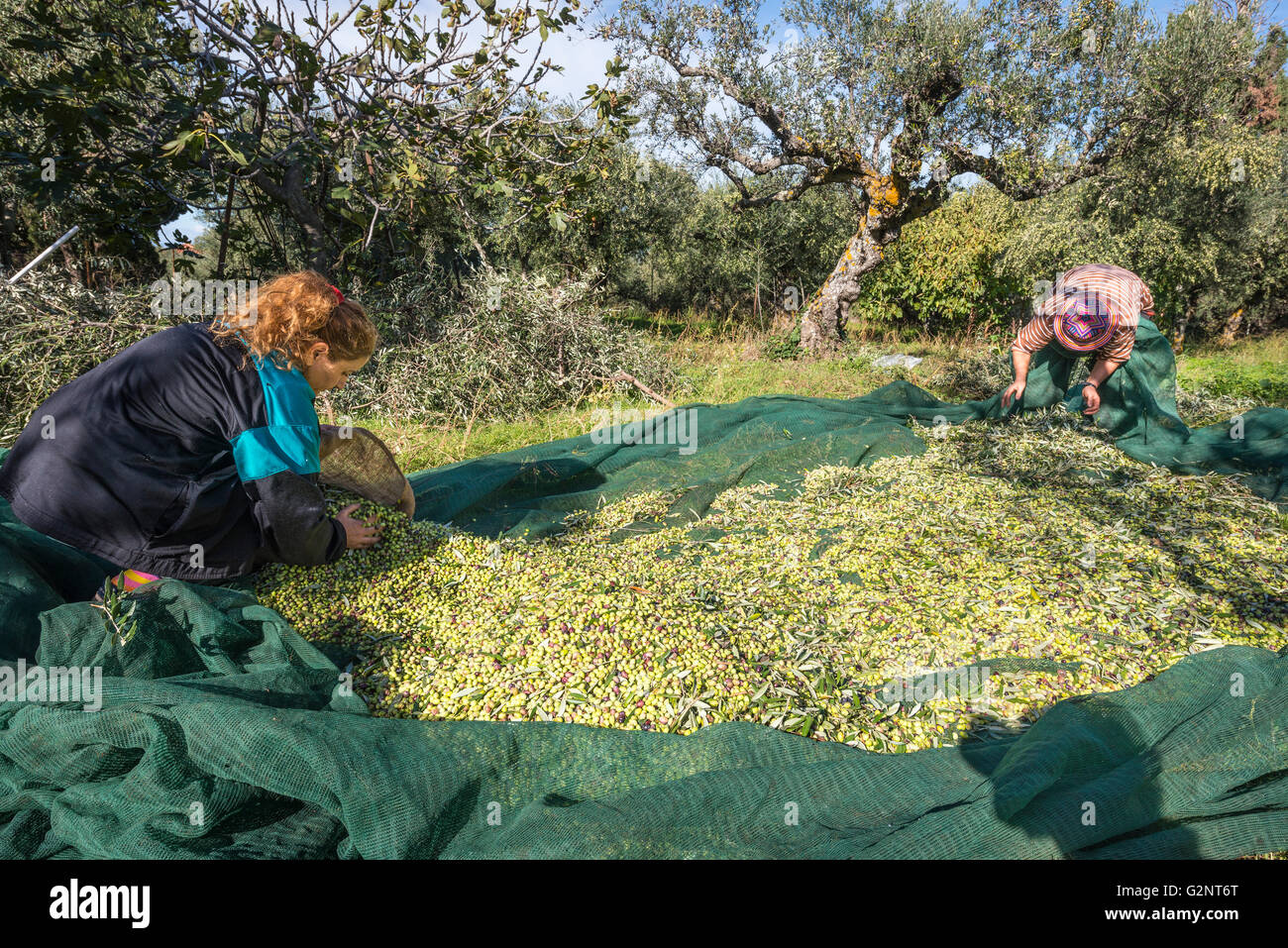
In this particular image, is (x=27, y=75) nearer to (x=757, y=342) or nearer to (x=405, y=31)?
(x=405, y=31)

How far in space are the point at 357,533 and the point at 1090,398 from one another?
16.6 feet

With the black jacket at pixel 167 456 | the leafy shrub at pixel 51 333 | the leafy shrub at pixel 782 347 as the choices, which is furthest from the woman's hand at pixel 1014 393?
the leafy shrub at pixel 51 333

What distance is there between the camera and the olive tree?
9.03 metres

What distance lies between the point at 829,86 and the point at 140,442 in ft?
33.4

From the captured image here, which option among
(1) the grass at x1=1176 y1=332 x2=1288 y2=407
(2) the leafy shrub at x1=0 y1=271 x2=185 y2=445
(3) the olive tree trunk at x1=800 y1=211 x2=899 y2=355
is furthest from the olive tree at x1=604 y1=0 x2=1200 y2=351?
(2) the leafy shrub at x1=0 y1=271 x2=185 y2=445

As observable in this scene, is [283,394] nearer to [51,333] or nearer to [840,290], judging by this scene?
[51,333]

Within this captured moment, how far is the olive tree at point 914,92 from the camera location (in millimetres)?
9031

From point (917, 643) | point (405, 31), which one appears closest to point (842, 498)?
point (917, 643)

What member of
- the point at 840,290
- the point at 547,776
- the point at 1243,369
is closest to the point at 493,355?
the point at 547,776

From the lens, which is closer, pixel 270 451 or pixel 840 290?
pixel 270 451

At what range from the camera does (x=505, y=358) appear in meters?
7.32

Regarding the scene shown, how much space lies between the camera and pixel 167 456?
261 centimetres

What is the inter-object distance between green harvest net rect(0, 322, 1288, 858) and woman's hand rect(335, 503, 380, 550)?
868mm

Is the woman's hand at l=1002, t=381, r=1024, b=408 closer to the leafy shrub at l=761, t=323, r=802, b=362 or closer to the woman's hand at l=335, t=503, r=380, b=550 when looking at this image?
the woman's hand at l=335, t=503, r=380, b=550
